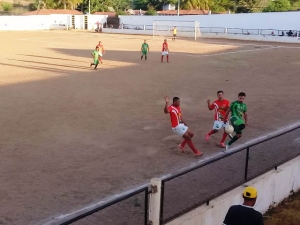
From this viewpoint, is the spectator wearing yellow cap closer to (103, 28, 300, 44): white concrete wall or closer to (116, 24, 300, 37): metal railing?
(103, 28, 300, 44): white concrete wall

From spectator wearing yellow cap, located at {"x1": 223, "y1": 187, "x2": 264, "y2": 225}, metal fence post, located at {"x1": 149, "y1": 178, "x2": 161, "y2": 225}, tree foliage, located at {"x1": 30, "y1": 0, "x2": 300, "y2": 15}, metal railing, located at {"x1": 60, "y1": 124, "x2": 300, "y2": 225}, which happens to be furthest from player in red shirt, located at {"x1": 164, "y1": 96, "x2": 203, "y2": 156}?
tree foliage, located at {"x1": 30, "y1": 0, "x2": 300, "y2": 15}

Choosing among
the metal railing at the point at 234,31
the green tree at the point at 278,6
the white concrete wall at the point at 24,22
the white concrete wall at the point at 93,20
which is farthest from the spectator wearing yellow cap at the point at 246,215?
the white concrete wall at the point at 93,20

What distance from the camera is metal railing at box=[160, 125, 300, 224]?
649cm

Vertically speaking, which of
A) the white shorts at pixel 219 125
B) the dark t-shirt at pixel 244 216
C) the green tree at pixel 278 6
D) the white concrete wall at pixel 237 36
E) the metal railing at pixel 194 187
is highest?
the green tree at pixel 278 6

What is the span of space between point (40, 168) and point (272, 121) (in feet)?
23.5

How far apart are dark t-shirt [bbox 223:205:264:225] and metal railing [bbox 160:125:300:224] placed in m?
1.31

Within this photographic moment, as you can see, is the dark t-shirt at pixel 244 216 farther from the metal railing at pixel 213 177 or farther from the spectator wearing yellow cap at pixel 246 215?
the metal railing at pixel 213 177

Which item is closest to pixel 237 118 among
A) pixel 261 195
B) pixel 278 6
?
pixel 261 195

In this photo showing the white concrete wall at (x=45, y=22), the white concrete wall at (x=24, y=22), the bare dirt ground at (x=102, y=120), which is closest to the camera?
the bare dirt ground at (x=102, y=120)

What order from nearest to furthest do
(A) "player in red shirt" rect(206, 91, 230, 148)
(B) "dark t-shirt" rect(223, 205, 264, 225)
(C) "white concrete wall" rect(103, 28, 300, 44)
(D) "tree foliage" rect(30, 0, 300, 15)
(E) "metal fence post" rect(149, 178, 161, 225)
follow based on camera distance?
(B) "dark t-shirt" rect(223, 205, 264, 225) < (E) "metal fence post" rect(149, 178, 161, 225) < (A) "player in red shirt" rect(206, 91, 230, 148) < (C) "white concrete wall" rect(103, 28, 300, 44) < (D) "tree foliage" rect(30, 0, 300, 15)

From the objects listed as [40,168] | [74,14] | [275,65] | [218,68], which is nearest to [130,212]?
[40,168]

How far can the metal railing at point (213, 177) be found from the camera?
6492 mm

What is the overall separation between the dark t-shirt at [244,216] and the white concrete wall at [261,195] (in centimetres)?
141

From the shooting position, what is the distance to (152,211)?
227 inches
